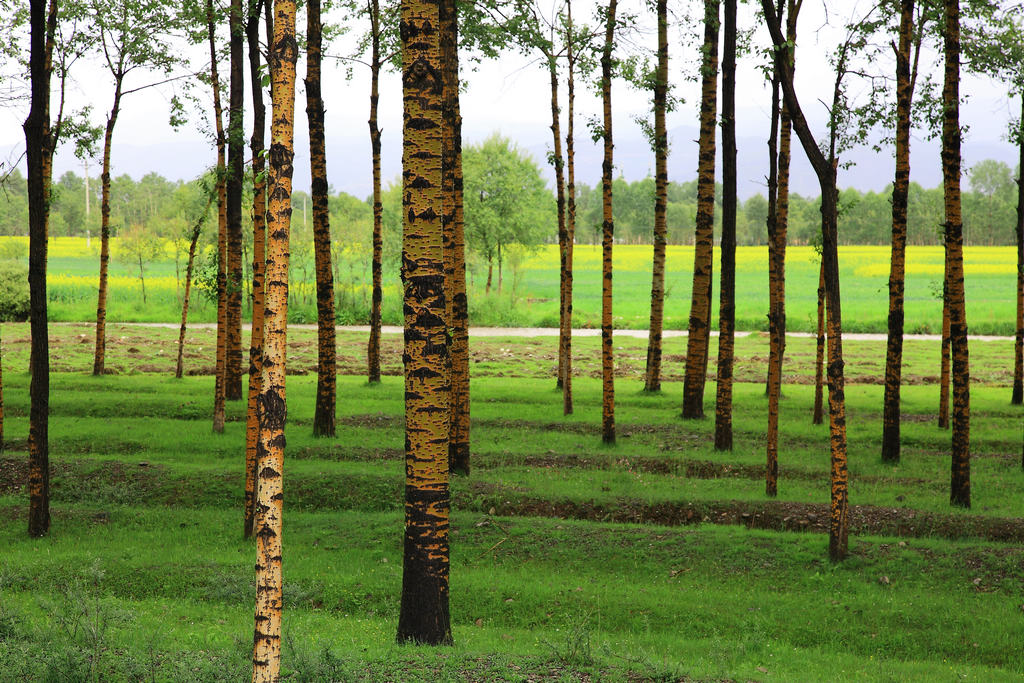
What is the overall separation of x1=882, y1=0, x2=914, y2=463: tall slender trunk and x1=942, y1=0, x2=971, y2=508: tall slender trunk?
2568 mm

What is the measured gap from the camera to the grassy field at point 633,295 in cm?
5681

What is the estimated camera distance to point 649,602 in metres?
10.7

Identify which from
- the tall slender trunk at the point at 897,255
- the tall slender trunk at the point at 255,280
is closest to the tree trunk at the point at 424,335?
the tall slender trunk at the point at 255,280

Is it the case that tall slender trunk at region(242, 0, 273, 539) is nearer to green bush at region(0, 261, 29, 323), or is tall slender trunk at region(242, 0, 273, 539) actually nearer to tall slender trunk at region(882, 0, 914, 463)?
tall slender trunk at region(882, 0, 914, 463)

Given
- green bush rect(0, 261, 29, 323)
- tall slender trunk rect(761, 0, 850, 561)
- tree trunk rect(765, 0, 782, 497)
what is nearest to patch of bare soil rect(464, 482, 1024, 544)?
tree trunk rect(765, 0, 782, 497)

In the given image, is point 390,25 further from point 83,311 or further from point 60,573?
point 83,311

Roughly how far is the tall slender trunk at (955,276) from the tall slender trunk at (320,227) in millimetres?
13266

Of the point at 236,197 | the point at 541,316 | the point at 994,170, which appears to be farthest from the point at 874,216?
the point at 236,197

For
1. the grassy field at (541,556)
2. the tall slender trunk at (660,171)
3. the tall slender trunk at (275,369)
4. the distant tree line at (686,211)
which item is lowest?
the grassy field at (541,556)

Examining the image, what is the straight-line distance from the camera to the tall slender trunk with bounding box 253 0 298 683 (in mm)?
5812

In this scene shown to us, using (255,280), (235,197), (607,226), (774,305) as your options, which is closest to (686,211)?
(235,197)

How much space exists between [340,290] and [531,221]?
16.9 metres

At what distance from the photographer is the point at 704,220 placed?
69.5 feet

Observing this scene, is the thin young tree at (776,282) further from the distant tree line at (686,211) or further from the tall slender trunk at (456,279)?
the distant tree line at (686,211)
